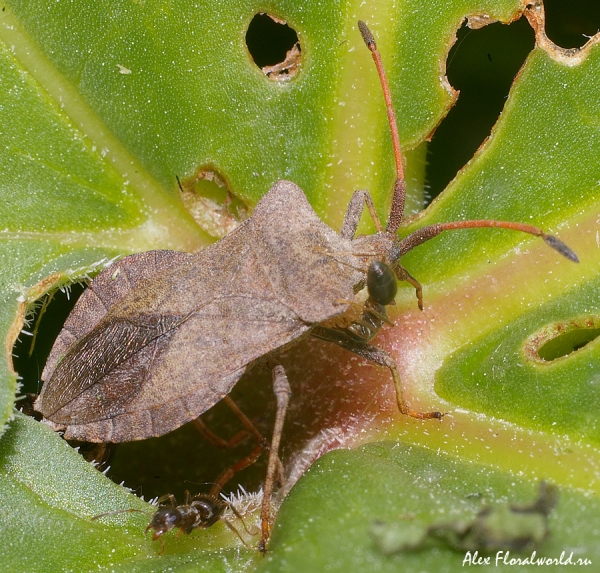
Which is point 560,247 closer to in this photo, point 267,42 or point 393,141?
point 393,141

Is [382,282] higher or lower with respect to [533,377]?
higher

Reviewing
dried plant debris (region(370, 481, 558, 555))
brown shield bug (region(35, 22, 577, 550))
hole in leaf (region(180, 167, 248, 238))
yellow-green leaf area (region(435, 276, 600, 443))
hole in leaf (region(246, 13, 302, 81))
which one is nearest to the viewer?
dried plant debris (region(370, 481, 558, 555))

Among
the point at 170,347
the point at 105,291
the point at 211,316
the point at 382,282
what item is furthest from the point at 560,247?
the point at 105,291

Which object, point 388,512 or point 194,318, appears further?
point 194,318

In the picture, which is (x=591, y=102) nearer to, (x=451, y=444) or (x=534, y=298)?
(x=534, y=298)

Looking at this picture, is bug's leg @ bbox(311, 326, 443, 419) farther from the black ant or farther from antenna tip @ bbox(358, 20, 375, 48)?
antenna tip @ bbox(358, 20, 375, 48)

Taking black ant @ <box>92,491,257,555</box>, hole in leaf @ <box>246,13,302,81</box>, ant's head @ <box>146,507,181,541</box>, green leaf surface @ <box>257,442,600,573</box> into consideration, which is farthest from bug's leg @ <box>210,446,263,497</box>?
hole in leaf @ <box>246,13,302,81</box>

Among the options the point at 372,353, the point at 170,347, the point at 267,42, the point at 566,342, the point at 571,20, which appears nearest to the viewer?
the point at 566,342
